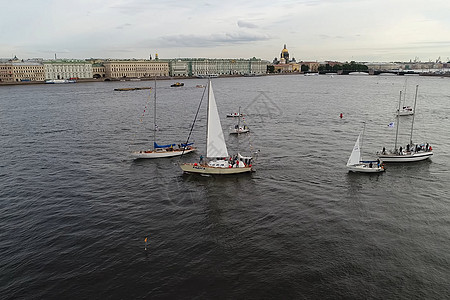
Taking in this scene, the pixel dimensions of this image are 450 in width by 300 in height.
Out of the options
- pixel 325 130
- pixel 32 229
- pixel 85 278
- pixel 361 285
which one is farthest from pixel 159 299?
pixel 325 130

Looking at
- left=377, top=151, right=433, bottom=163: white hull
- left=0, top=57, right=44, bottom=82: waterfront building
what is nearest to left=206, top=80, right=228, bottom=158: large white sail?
left=377, top=151, right=433, bottom=163: white hull

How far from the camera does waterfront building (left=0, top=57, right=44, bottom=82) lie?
173 meters

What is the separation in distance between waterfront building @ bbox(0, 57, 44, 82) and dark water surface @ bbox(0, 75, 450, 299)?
15878 cm

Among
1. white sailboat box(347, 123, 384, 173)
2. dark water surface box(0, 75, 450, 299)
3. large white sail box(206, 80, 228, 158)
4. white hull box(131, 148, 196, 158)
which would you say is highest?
large white sail box(206, 80, 228, 158)

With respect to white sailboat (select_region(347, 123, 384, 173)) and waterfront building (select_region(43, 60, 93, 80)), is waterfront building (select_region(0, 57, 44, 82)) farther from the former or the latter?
white sailboat (select_region(347, 123, 384, 173))

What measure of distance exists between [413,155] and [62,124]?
5282 centimetres

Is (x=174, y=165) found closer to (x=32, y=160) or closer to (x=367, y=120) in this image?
(x=32, y=160)

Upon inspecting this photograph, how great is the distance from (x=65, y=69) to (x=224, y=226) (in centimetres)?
19655

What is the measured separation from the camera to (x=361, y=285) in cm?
1641

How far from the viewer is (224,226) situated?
2227 centimetres

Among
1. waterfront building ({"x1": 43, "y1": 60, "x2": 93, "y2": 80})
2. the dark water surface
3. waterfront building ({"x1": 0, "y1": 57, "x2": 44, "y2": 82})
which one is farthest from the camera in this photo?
waterfront building ({"x1": 43, "y1": 60, "x2": 93, "y2": 80})

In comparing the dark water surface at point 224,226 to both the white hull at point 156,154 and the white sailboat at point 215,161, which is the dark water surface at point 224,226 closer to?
the white hull at point 156,154

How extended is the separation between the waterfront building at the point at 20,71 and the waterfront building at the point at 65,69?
3.34 meters

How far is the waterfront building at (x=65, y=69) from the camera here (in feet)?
612
